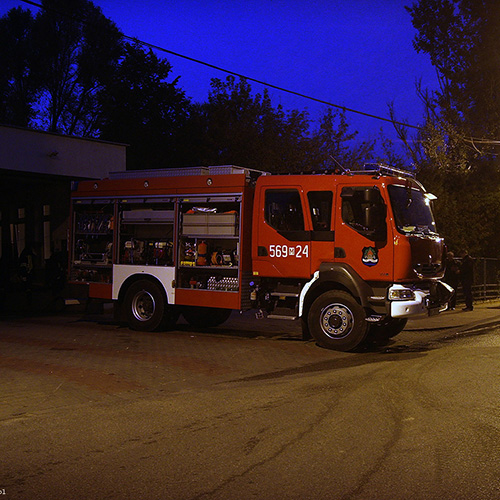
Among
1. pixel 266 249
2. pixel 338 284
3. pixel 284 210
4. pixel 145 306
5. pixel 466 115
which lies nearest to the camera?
pixel 338 284

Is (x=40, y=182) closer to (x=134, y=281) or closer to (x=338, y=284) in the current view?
(x=134, y=281)

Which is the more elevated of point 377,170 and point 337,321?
point 377,170

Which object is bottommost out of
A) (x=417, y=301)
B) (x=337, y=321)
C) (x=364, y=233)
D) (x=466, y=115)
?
(x=337, y=321)

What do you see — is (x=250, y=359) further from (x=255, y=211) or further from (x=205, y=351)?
(x=255, y=211)

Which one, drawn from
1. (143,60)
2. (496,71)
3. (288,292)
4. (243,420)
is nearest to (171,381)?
(243,420)

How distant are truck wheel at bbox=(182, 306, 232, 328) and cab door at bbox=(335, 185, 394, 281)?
165 inches

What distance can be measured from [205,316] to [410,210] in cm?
555

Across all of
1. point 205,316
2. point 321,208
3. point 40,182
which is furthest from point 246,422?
point 40,182

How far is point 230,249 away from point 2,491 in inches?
342

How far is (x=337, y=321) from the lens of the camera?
11.8 metres

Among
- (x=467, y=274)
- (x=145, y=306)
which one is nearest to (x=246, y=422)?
(x=145, y=306)

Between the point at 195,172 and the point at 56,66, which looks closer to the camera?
the point at 195,172

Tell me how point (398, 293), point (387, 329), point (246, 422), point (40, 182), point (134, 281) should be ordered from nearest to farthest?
→ point (246, 422), point (398, 293), point (387, 329), point (134, 281), point (40, 182)

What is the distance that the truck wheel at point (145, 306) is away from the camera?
14.1 meters
